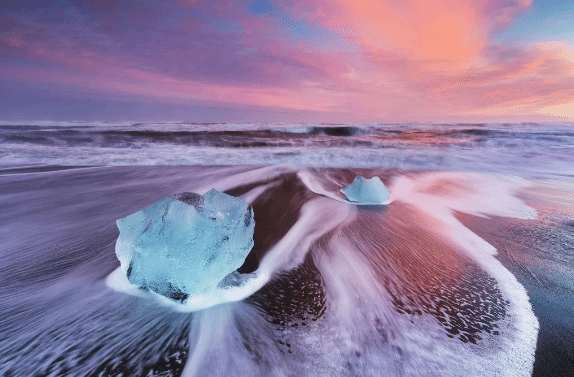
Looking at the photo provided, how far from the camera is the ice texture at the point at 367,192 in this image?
3635 millimetres

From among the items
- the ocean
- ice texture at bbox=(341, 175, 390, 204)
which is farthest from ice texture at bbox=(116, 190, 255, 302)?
ice texture at bbox=(341, 175, 390, 204)

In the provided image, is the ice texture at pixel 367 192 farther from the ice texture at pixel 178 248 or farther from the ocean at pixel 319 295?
the ice texture at pixel 178 248

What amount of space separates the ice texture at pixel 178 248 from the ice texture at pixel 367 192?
2222mm

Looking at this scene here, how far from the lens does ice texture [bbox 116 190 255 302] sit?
1548mm

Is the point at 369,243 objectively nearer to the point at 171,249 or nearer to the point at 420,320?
the point at 420,320

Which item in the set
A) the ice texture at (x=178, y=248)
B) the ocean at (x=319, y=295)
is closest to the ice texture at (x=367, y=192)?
the ocean at (x=319, y=295)

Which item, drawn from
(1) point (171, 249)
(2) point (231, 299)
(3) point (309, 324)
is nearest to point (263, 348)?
(3) point (309, 324)

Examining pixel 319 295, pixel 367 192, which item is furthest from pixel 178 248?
pixel 367 192

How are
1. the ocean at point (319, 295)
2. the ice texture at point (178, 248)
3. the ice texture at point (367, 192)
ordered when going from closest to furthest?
the ocean at point (319, 295) < the ice texture at point (178, 248) < the ice texture at point (367, 192)

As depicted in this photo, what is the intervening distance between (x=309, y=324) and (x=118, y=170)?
562 cm

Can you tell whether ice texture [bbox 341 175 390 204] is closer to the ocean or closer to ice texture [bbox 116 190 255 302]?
the ocean

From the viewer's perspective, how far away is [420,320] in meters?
1.52

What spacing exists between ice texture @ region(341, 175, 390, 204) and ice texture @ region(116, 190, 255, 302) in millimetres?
2222

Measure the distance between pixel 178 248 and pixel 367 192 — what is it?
257 centimetres
